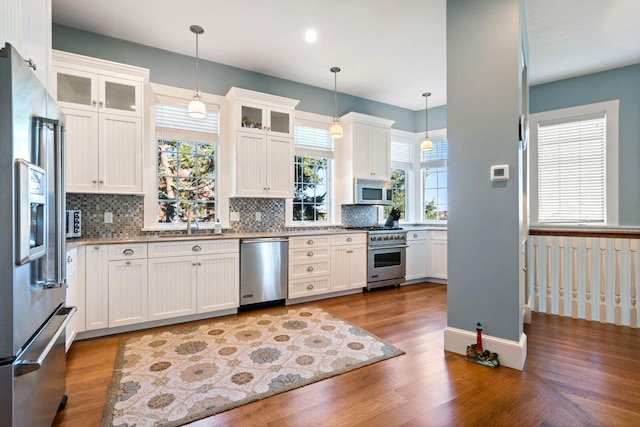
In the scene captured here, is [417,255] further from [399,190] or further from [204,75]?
[204,75]

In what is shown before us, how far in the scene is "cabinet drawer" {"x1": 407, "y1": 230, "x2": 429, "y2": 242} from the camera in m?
5.09

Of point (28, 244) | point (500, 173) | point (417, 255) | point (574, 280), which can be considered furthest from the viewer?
point (417, 255)

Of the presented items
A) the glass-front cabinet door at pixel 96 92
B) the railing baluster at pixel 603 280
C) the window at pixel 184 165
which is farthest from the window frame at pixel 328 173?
the railing baluster at pixel 603 280

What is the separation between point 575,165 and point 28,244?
5.49m

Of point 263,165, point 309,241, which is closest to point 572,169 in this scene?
point 309,241

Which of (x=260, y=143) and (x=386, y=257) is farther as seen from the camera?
(x=386, y=257)

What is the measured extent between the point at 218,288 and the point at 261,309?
0.61 meters

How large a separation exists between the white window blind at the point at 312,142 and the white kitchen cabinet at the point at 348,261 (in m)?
1.39

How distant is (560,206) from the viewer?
434cm

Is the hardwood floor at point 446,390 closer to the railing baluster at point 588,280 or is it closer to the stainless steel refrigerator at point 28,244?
the railing baluster at point 588,280

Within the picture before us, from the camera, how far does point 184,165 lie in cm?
384

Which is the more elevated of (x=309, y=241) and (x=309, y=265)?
(x=309, y=241)

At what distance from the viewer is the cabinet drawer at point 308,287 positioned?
12.9ft

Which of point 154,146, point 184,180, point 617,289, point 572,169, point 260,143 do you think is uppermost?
point 260,143
